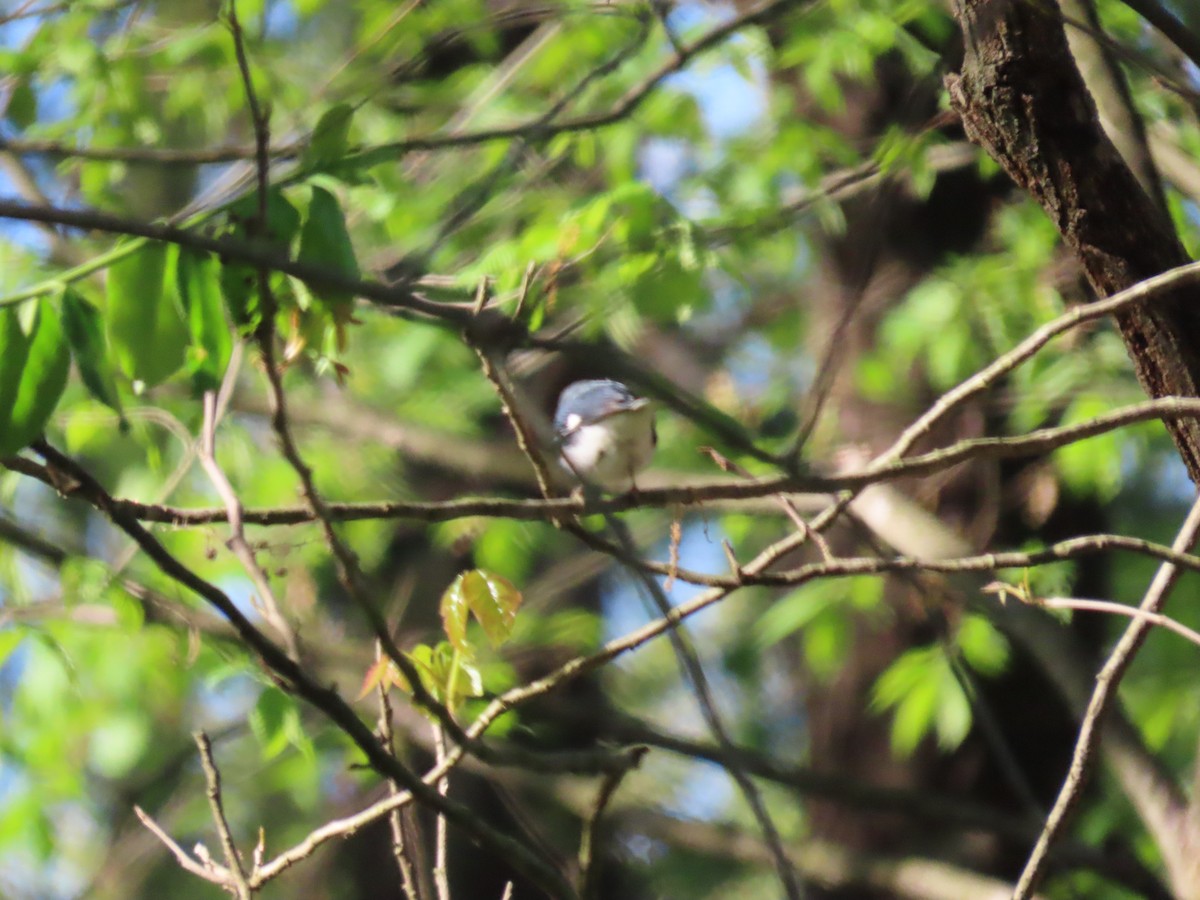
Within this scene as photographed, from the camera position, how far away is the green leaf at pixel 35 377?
4.52 ft

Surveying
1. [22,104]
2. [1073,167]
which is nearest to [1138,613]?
[1073,167]

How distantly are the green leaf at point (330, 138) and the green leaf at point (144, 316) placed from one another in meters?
0.25

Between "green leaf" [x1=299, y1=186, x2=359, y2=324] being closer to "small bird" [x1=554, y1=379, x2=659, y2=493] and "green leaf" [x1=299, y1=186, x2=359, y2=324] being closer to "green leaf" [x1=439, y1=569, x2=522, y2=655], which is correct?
"green leaf" [x1=439, y1=569, x2=522, y2=655]

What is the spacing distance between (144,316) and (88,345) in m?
0.09

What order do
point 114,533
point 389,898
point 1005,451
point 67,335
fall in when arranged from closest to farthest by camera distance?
point 1005,451 < point 67,335 < point 389,898 < point 114,533

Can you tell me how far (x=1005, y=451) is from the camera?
1.34 metres

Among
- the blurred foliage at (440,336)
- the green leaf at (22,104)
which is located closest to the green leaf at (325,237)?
the blurred foliage at (440,336)

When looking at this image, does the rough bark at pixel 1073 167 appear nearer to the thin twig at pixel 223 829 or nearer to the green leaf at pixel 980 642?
the thin twig at pixel 223 829

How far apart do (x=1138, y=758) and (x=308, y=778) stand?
331cm

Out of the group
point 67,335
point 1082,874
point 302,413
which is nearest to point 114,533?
point 302,413

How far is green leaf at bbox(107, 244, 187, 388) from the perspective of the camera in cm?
155

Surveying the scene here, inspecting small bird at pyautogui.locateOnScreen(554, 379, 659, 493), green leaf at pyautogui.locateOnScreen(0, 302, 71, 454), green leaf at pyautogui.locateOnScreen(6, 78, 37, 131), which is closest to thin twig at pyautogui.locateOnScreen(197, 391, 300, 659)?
green leaf at pyautogui.locateOnScreen(0, 302, 71, 454)

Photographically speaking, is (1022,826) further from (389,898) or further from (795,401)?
(389,898)

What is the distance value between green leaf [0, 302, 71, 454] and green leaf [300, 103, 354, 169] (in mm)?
399
